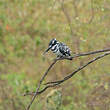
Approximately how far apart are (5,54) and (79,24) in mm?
3700

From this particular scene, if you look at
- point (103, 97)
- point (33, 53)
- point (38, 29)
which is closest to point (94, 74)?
point (103, 97)

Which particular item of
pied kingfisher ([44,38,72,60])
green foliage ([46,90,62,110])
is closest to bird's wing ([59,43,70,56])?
pied kingfisher ([44,38,72,60])

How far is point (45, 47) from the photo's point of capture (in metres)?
8.42

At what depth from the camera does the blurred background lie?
6.03m

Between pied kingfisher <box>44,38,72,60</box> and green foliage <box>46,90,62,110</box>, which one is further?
green foliage <box>46,90,62,110</box>

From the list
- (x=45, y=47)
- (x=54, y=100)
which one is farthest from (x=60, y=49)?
(x=45, y=47)

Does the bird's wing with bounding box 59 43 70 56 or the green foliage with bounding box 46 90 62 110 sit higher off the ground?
the bird's wing with bounding box 59 43 70 56

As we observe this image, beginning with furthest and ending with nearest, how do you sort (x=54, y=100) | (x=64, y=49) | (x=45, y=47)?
1. (x=45, y=47)
2. (x=54, y=100)
3. (x=64, y=49)

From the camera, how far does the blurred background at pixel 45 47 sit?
19.8 ft

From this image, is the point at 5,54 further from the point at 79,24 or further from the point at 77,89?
the point at 79,24

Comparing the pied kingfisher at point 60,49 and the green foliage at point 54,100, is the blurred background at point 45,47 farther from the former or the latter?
the pied kingfisher at point 60,49

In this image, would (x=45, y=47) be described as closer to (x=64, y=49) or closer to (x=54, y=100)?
(x=54, y=100)

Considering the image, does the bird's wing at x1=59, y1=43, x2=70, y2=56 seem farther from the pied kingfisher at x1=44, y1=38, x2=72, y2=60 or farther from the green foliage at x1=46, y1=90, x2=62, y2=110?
the green foliage at x1=46, y1=90, x2=62, y2=110

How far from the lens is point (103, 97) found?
578 centimetres
